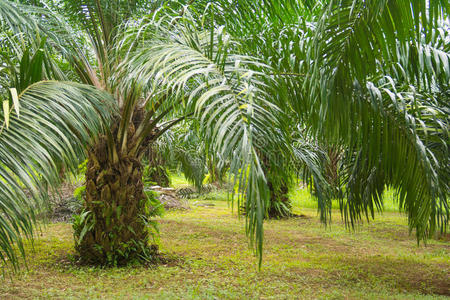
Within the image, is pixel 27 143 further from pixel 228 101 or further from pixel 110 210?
pixel 110 210

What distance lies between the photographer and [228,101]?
92.6 inches

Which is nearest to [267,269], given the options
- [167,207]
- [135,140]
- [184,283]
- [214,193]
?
[184,283]

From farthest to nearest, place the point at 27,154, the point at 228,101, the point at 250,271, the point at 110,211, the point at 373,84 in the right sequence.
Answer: the point at 250,271
the point at 110,211
the point at 373,84
the point at 228,101
the point at 27,154

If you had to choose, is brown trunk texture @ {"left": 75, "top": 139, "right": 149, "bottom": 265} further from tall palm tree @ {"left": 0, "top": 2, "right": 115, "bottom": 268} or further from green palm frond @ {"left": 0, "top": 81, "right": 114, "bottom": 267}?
green palm frond @ {"left": 0, "top": 81, "right": 114, "bottom": 267}

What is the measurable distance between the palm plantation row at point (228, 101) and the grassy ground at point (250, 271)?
22.1 inches

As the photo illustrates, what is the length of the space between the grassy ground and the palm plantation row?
0.56 meters

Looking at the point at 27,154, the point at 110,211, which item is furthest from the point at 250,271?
the point at 27,154

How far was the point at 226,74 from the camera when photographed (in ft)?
9.18

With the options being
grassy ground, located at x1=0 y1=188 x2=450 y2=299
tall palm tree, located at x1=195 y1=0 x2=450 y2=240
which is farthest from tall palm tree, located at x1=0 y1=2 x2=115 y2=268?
tall palm tree, located at x1=195 y1=0 x2=450 y2=240

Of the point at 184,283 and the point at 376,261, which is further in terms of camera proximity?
the point at 376,261

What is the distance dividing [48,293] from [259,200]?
250cm

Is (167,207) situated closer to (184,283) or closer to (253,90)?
(184,283)

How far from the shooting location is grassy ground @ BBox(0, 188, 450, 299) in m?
3.71

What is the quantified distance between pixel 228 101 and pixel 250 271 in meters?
2.64
